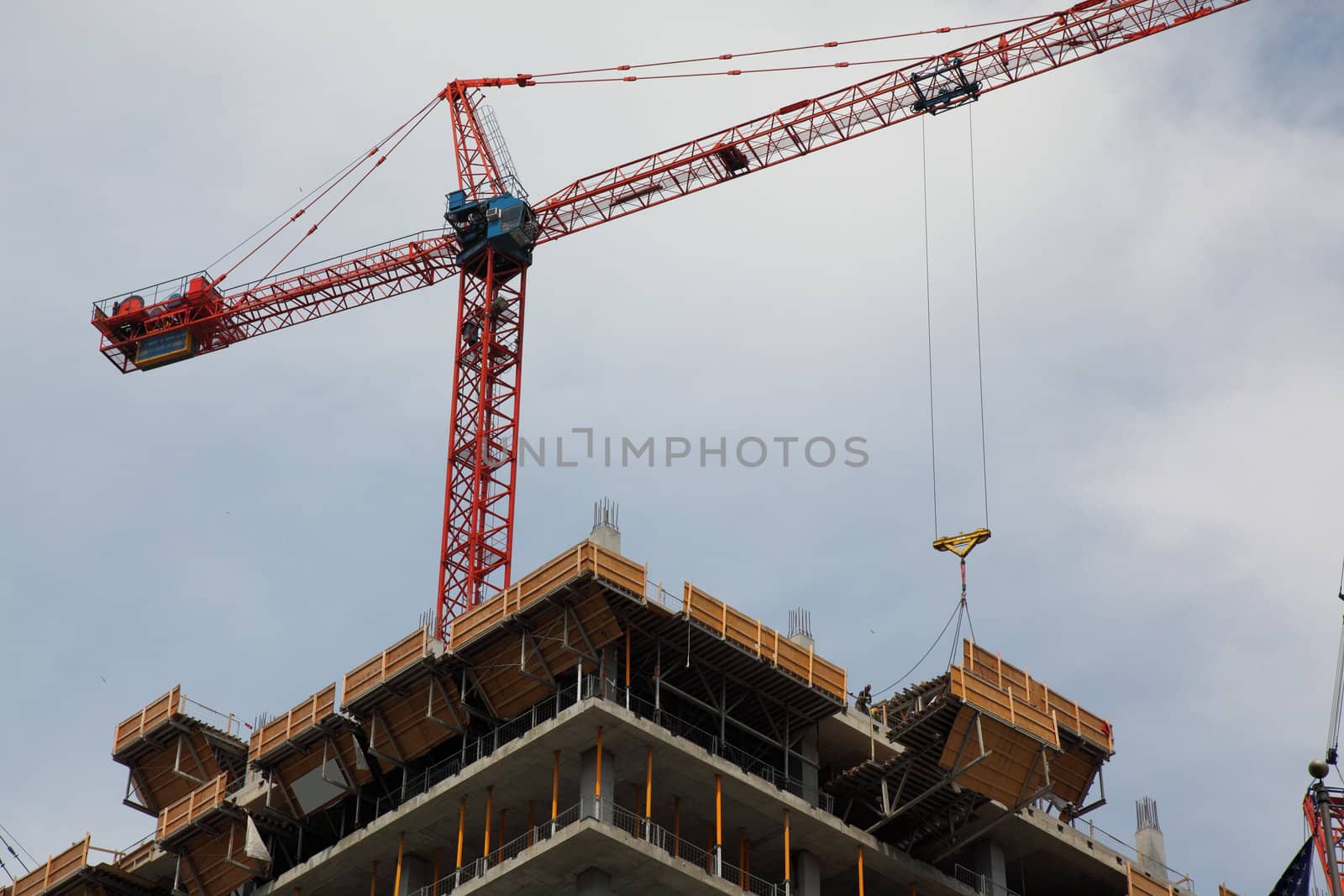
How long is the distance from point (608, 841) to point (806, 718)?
14.3 metres

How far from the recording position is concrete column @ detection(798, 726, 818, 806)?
97.6 meters

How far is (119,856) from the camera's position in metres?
109

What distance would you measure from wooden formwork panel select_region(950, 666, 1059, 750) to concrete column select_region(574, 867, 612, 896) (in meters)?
17.1

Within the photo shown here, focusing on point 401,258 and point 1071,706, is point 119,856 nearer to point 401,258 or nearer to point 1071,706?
point 1071,706

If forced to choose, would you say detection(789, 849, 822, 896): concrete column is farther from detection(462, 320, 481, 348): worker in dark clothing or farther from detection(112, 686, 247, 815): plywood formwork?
detection(462, 320, 481, 348): worker in dark clothing

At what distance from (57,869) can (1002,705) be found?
47429 millimetres

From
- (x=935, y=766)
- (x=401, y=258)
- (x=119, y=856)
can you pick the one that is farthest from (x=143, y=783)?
(x=401, y=258)

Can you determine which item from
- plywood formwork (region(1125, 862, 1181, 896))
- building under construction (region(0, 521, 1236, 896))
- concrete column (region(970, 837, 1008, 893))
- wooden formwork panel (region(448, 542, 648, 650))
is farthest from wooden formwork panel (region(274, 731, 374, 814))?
plywood formwork (region(1125, 862, 1181, 896))

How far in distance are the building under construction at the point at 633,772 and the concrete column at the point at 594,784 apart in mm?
120

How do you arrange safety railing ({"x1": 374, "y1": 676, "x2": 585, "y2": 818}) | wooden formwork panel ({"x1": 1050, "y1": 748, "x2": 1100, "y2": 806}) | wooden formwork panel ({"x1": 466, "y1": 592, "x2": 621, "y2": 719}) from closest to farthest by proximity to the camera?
1. wooden formwork panel ({"x1": 466, "y1": 592, "x2": 621, "y2": 719})
2. safety railing ({"x1": 374, "y1": 676, "x2": 585, "y2": 818})
3. wooden formwork panel ({"x1": 1050, "y1": 748, "x2": 1100, "y2": 806})

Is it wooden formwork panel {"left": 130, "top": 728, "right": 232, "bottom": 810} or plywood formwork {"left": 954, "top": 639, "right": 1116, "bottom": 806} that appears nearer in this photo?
plywood formwork {"left": 954, "top": 639, "right": 1116, "bottom": 806}

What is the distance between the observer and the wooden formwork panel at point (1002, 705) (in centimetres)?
9488

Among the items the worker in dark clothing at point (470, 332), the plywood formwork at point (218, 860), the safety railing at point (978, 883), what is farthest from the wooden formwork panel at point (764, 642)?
the worker in dark clothing at point (470, 332)

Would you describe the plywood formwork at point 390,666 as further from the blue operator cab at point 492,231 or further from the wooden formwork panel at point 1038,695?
the blue operator cab at point 492,231
